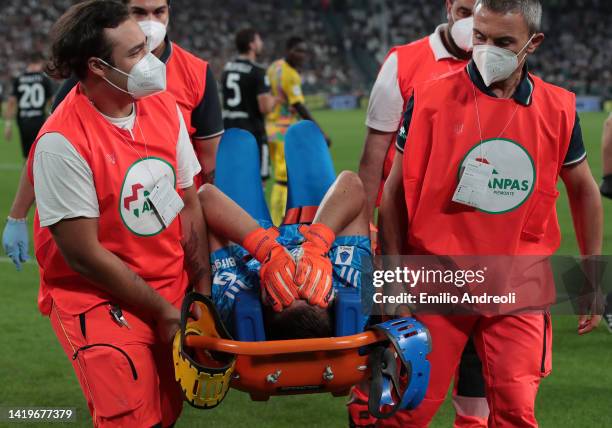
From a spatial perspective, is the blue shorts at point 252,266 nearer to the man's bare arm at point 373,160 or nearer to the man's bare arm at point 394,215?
the man's bare arm at point 394,215

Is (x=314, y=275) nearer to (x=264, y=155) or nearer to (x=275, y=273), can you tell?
(x=275, y=273)

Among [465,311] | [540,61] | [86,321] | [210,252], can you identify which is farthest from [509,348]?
[540,61]

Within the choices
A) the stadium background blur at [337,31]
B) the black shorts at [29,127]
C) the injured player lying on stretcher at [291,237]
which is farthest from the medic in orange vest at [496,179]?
the stadium background blur at [337,31]

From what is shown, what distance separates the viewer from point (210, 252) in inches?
135

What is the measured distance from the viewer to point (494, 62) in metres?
3.17

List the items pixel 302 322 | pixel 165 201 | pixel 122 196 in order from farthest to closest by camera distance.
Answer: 1. pixel 165 201
2. pixel 122 196
3. pixel 302 322

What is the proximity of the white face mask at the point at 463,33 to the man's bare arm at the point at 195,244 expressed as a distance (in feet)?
4.68

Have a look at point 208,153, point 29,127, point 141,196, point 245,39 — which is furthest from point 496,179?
point 29,127

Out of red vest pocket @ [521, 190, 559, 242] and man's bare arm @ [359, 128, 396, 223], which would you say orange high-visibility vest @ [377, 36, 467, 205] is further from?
red vest pocket @ [521, 190, 559, 242]

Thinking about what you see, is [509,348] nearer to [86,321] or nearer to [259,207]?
[259,207]

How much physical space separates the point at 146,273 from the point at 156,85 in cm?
60

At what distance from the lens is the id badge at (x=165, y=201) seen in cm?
307

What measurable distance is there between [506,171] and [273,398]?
2407mm

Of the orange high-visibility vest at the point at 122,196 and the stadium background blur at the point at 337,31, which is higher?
the orange high-visibility vest at the point at 122,196
